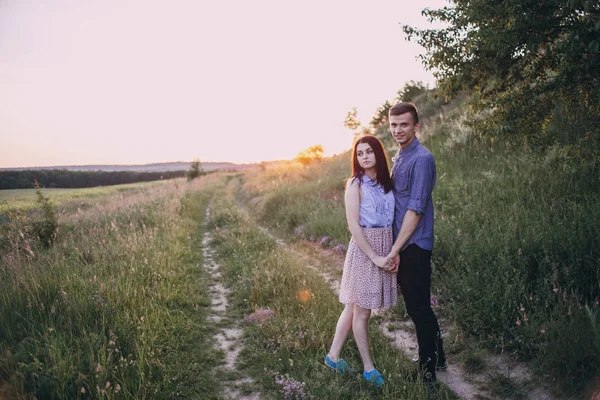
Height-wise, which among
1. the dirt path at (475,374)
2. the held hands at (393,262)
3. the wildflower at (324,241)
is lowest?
the dirt path at (475,374)

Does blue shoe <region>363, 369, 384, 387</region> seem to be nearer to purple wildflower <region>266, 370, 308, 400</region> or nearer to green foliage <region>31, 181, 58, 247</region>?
purple wildflower <region>266, 370, 308, 400</region>

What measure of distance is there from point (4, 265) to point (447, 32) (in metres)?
7.73

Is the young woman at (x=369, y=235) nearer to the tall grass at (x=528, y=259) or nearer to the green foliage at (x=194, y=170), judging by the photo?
the tall grass at (x=528, y=259)

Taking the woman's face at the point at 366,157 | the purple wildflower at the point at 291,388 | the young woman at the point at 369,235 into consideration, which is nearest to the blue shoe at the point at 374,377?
the young woman at the point at 369,235

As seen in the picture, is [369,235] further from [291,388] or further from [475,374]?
[475,374]

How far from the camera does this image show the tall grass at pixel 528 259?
10.9 feet

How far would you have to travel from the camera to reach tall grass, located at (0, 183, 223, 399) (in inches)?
125

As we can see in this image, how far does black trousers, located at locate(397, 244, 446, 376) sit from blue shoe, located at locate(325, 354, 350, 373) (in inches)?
30.7

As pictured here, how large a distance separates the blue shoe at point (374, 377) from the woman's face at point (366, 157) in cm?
212

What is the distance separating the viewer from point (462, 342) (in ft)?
13.5

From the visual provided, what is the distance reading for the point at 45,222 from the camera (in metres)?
7.73

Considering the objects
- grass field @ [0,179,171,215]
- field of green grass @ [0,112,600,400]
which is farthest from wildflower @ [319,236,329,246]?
grass field @ [0,179,171,215]

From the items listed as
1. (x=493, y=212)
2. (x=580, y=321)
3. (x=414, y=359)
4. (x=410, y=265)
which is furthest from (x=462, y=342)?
(x=493, y=212)

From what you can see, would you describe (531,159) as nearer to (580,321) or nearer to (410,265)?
(580,321)
